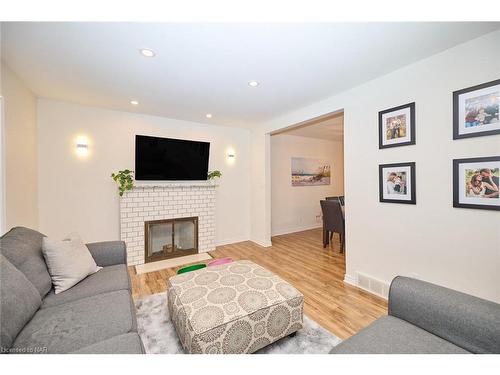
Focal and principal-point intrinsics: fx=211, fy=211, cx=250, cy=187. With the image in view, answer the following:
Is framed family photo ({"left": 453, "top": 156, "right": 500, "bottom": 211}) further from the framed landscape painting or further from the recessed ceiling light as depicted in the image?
the framed landscape painting

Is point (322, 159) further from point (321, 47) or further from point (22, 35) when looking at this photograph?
point (22, 35)

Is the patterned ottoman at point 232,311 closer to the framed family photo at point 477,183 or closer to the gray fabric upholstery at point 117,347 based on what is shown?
the gray fabric upholstery at point 117,347

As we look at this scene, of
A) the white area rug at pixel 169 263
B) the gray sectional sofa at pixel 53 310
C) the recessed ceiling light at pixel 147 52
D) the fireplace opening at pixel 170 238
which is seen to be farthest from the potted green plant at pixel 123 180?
the recessed ceiling light at pixel 147 52

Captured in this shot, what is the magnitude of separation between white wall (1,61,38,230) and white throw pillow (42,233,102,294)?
2.89ft

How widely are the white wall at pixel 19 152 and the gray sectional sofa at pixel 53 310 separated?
798 mm

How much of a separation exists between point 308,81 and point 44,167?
3.72 m

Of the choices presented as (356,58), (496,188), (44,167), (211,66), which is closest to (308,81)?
(356,58)

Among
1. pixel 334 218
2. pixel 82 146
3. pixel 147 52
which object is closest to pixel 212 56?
pixel 147 52

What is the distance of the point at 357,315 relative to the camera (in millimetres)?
1979

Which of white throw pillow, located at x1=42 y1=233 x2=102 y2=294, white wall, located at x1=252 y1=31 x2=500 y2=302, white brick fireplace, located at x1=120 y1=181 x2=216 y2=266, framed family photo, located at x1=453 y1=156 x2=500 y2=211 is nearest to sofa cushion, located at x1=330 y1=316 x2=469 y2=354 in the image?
white wall, located at x1=252 y1=31 x2=500 y2=302

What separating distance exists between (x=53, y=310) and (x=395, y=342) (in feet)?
6.49

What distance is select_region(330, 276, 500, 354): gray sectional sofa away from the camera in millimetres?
1007

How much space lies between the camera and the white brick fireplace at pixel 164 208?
3.33 meters

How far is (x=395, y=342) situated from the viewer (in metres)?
1.05
